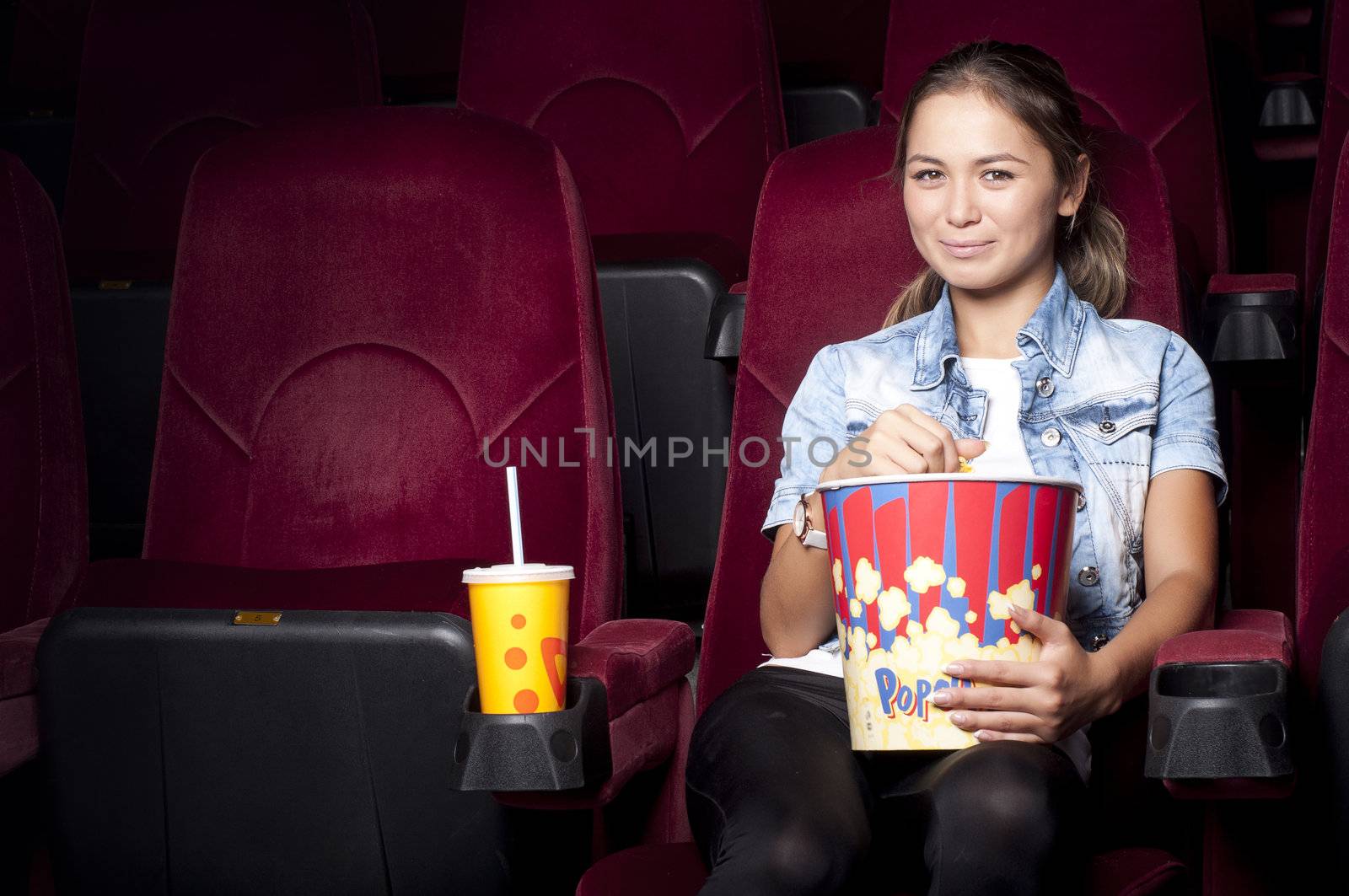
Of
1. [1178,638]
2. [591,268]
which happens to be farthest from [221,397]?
[1178,638]

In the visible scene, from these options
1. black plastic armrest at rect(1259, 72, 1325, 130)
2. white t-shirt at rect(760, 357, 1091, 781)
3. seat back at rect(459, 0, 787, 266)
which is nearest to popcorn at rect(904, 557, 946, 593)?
white t-shirt at rect(760, 357, 1091, 781)

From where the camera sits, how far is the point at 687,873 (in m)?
0.75

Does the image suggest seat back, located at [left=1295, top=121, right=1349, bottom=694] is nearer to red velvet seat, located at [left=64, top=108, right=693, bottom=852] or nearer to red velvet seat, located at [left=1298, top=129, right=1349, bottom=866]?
red velvet seat, located at [left=1298, top=129, right=1349, bottom=866]

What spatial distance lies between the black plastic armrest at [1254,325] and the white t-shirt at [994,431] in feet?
0.65

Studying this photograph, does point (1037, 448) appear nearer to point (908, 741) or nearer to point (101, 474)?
point (908, 741)

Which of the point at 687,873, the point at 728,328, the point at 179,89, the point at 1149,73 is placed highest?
the point at 179,89

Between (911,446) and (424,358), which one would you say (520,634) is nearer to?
(911,446)

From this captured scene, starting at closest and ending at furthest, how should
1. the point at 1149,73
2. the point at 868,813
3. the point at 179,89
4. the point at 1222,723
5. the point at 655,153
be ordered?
the point at 1222,723, the point at 868,813, the point at 1149,73, the point at 655,153, the point at 179,89

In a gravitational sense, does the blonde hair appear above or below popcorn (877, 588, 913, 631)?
above

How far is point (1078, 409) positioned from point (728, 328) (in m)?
0.32

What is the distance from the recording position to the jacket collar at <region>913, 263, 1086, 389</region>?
2.99 ft

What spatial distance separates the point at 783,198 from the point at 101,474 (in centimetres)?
79

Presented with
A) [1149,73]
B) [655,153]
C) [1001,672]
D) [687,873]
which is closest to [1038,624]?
[1001,672]

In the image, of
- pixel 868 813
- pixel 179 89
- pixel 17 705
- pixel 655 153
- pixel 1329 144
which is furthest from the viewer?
pixel 179 89
